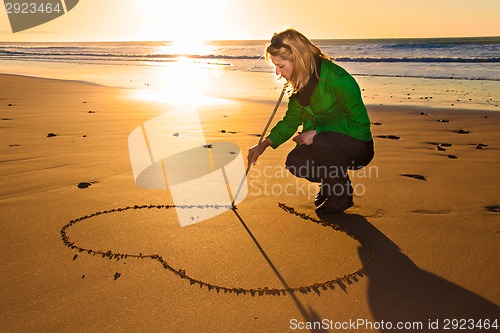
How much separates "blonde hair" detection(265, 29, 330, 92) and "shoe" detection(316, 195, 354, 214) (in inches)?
35.4

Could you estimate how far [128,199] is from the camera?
3811 mm

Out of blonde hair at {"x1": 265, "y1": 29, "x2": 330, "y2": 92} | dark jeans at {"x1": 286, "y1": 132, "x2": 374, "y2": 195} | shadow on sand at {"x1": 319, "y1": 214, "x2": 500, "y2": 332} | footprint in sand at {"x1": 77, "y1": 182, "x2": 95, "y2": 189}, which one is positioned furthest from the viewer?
footprint in sand at {"x1": 77, "y1": 182, "x2": 95, "y2": 189}

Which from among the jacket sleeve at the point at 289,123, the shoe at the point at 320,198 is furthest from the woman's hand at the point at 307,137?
the shoe at the point at 320,198

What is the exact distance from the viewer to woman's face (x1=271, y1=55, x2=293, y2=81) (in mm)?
3217

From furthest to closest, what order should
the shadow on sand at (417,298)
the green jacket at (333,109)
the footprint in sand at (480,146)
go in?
1. the footprint in sand at (480,146)
2. the green jacket at (333,109)
3. the shadow on sand at (417,298)

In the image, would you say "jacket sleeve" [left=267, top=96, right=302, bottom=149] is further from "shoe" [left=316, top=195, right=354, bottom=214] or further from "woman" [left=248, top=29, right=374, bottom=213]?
"shoe" [left=316, top=195, right=354, bottom=214]

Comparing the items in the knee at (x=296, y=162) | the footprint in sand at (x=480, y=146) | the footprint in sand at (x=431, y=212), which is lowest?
the footprint in sand at (x=480, y=146)

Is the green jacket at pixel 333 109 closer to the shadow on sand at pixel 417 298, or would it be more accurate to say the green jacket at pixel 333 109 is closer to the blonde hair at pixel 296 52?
the blonde hair at pixel 296 52

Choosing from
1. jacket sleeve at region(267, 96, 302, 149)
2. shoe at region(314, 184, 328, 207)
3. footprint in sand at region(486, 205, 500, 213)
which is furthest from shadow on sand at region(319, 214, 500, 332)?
jacket sleeve at region(267, 96, 302, 149)

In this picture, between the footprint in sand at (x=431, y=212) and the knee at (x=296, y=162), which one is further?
the knee at (x=296, y=162)

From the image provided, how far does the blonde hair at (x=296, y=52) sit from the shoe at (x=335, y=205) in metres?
0.90

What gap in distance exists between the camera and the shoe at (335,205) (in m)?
3.54

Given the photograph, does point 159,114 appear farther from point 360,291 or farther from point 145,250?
point 360,291

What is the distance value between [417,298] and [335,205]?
121 centimetres
